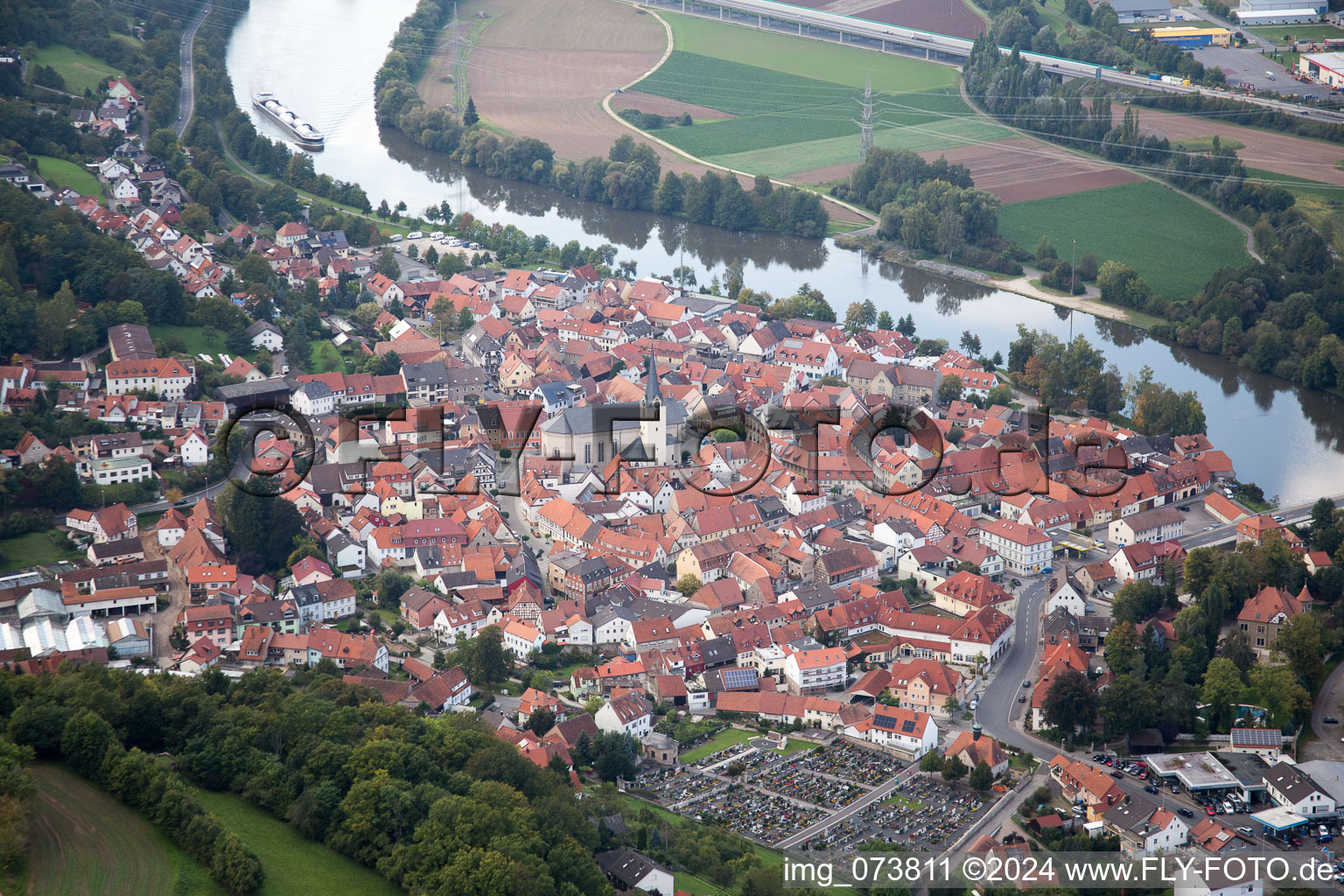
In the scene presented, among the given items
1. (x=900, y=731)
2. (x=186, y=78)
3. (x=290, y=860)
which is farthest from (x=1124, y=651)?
(x=186, y=78)

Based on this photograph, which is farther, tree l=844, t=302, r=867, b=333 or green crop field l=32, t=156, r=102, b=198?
green crop field l=32, t=156, r=102, b=198

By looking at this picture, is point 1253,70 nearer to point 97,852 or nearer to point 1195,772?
point 1195,772

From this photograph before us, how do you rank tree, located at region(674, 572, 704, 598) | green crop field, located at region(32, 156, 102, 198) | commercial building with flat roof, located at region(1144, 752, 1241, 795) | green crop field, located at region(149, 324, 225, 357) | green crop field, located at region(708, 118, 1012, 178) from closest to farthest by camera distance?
commercial building with flat roof, located at region(1144, 752, 1241, 795)
tree, located at region(674, 572, 704, 598)
green crop field, located at region(149, 324, 225, 357)
green crop field, located at region(32, 156, 102, 198)
green crop field, located at region(708, 118, 1012, 178)

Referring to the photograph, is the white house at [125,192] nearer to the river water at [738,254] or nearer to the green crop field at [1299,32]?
the river water at [738,254]

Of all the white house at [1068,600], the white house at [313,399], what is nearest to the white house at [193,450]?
the white house at [313,399]

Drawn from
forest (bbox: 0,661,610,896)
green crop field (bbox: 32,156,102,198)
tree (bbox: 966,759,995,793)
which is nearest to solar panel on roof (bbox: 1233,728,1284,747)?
tree (bbox: 966,759,995,793)

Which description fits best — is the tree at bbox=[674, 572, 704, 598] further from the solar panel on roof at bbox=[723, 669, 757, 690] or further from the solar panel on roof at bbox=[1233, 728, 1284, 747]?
the solar panel on roof at bbox=[1233, 728, 1284, 747]

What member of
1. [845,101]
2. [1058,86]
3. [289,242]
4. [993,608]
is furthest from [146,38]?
[993,608]
